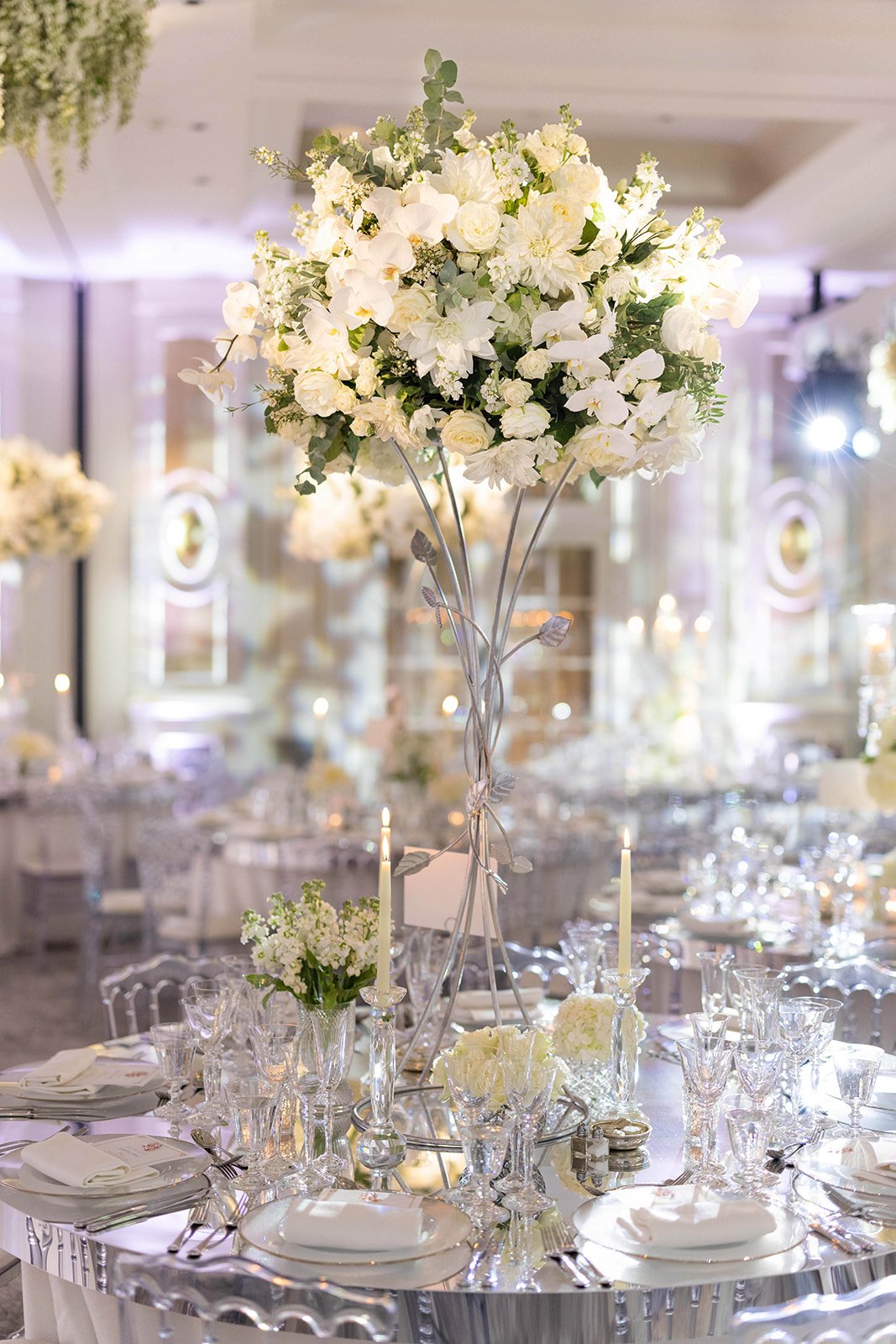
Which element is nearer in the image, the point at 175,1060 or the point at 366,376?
the point at 366,376

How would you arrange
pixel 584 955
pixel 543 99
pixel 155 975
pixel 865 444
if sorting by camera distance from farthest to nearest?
1. pixel 865 444
2. pixel 543 99
3. pixel 155 975
4. pixel 584 955

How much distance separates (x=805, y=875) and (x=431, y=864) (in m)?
2.19

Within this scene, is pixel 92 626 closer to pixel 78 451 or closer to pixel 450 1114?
pixel 78 451

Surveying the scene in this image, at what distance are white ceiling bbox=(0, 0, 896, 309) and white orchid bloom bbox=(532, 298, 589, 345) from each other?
4.20 m

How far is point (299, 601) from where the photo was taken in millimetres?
10289

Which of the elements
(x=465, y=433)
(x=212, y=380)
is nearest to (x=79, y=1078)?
(x=212, y=380)

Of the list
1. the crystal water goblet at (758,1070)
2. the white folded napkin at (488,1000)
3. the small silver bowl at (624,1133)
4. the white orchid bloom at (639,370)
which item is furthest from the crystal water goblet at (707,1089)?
the white orchid bloom at (639,370)

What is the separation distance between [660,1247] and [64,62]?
4.56 meters

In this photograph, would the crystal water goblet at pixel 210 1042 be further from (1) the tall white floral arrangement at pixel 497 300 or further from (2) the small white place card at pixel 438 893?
(1) the tall white floral arrangement at pixel 497 300

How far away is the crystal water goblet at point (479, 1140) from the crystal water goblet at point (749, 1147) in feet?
1.12

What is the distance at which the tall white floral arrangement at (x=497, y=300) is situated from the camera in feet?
6.83

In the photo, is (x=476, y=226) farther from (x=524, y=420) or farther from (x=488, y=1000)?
(x=488, y=1000)

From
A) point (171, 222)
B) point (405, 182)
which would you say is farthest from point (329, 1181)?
point (171, 222)

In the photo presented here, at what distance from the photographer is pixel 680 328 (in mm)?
2180
